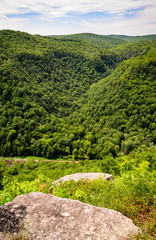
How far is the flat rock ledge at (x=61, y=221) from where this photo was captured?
15.8ft

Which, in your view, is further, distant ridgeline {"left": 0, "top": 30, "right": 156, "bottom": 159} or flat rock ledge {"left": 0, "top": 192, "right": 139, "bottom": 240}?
distant ridgeline {"left": 0, "top": 30, "right": 156, "bottom": 159}

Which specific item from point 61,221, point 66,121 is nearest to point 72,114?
point 66,121

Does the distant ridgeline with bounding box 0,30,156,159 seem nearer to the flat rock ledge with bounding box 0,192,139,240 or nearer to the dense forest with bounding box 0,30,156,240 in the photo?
the dense forest with bounding box 0,30,156,240

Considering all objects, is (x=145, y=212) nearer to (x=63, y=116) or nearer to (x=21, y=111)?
(x=21, y=111)

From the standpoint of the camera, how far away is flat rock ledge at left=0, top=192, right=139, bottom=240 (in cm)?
482

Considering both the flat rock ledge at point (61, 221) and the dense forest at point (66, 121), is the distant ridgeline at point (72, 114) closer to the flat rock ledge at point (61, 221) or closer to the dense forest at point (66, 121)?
the dense forest at point (66, 121)

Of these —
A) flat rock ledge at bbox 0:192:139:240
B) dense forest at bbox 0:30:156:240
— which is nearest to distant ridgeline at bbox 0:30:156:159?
dense forest at bbox 0:30:156:240

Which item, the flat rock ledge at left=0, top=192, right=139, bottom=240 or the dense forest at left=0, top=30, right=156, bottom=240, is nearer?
the flat rock ledge at left=0, top=192, right=139, bottom=240

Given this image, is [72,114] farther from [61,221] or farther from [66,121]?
[61,221]

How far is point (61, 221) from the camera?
5340 mm

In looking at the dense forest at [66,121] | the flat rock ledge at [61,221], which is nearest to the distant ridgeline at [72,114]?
the dense forest at [66,121]

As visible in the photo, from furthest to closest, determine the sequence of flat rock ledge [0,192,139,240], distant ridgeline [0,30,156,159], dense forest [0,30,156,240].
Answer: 1. distant ridgeline [0,30,156,159]
2. dense forest [0,30,156,240]
3. flat rock ledge [0,192,139,240]

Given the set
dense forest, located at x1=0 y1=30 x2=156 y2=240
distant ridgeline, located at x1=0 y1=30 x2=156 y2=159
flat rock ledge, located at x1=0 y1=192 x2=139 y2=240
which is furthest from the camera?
distant ridgeline, located at x1=0 y1=30 x2=156 y2=159

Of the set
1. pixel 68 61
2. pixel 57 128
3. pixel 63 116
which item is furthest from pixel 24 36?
pixel 57 128
